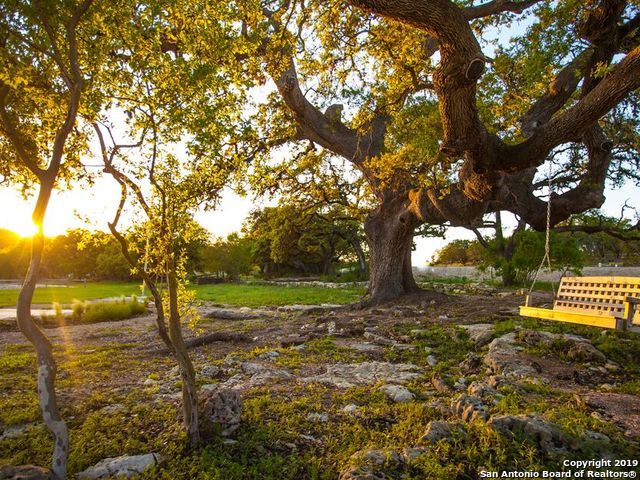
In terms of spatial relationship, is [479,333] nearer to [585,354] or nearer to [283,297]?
[585,354]

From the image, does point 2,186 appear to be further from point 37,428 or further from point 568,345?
point 568,345

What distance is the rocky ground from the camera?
123 inches

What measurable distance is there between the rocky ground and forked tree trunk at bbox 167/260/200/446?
6.9 inches

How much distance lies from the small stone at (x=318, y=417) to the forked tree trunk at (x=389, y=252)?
9566mm

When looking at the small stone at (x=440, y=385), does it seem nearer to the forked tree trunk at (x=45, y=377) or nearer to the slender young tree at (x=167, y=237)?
the slender young tree at (x=167, y=237)

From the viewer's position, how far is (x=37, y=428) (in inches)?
153

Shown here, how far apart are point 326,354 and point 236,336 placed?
8.44ft

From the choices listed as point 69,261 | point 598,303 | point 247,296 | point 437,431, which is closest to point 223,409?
point 437,431

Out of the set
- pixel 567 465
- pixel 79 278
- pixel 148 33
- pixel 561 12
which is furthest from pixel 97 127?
pixel 79 278

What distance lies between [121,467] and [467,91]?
19.8 ft

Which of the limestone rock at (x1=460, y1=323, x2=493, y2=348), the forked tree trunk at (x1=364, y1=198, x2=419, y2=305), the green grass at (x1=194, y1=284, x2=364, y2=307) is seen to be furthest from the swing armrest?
the green grass at (x1=194, y1=284, x2=364, y2=307)

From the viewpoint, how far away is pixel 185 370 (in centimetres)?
348

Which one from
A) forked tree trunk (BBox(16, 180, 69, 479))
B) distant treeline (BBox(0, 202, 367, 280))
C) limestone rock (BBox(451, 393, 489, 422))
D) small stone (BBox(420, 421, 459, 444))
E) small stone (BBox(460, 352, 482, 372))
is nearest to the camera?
forked tree trunk (BBox(16, 180, 69, 479))

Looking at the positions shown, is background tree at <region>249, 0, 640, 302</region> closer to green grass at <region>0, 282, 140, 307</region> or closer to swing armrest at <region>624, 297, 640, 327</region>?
swing armrest at <region>624, 297, 640, 327</region>
